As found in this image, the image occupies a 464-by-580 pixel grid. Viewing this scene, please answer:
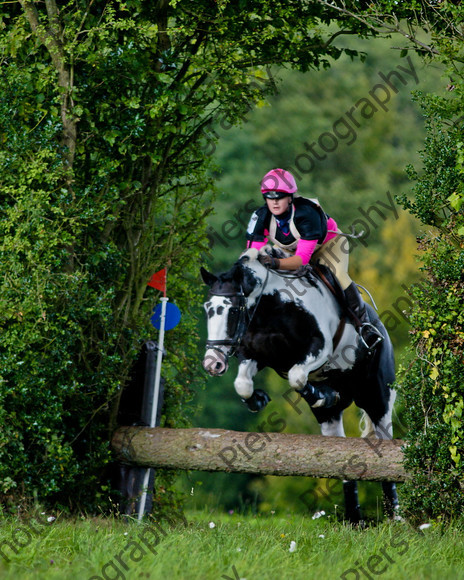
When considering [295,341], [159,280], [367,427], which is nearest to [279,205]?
[295,341]

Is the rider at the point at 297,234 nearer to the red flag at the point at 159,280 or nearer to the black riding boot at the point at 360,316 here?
the black riding boot at the point at 360,316

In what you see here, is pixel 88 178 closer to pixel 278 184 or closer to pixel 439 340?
pixel 278 184

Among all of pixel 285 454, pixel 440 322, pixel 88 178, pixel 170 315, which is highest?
pixel 88 178

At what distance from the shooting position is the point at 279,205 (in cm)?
606

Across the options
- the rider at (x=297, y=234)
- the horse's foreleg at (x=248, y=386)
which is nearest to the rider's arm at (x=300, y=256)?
the rider at (x=297, y=234)

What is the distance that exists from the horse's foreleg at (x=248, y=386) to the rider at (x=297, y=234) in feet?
2.49

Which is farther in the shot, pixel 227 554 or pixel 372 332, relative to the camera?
pixel 372 332

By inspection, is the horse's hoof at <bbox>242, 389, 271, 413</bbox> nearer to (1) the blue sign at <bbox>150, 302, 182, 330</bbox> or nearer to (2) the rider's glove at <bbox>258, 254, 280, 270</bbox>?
(2) the rider's glove at <bbox>258, 254, 280, 270</bbox>

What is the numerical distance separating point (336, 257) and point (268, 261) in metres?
0.88

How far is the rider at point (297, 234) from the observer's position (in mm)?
6027

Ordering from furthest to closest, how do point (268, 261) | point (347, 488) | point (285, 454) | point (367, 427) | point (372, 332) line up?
point (367, 427), point (347, 488), point (372, 332), point (285, 454), point (268, 261)

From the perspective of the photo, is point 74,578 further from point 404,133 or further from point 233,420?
point 404,133

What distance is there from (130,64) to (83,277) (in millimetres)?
1841

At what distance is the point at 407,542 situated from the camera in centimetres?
507
